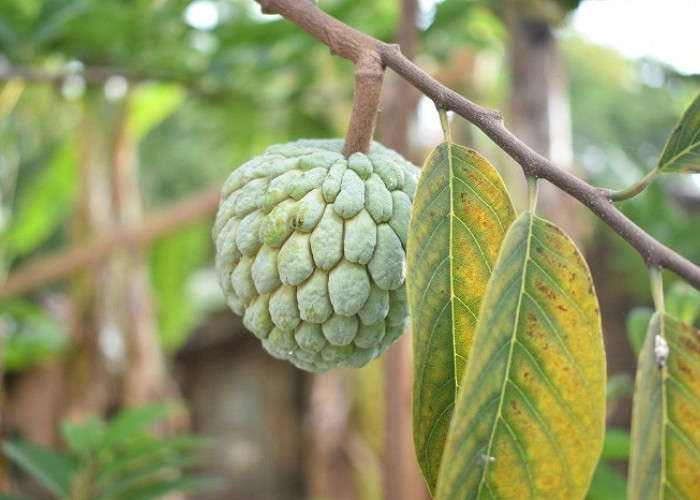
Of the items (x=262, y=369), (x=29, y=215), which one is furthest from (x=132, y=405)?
(x=262, y=369)

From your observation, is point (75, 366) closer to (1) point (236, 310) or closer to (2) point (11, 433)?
(2) point (11, 433)

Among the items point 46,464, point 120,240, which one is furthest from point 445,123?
point 120,240

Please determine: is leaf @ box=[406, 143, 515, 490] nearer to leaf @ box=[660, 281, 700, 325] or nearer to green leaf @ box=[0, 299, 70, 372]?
leaf @ box=[660, 281, 700, 325]

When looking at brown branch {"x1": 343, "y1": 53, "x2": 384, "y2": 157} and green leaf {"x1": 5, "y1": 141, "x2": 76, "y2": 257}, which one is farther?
green leaf {"x1": 5, "y1": 141, "x2": 76, "y2": 257}

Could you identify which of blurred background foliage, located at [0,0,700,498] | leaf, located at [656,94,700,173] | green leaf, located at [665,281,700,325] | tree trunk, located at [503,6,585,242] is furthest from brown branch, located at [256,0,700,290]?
tree trunk, located at [503,6,585,242]

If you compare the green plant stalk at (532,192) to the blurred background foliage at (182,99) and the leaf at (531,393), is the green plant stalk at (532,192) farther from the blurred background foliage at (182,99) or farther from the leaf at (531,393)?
the blurred background foliage at (182,99)

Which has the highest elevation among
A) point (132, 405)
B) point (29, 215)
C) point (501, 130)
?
point (29, 215)
